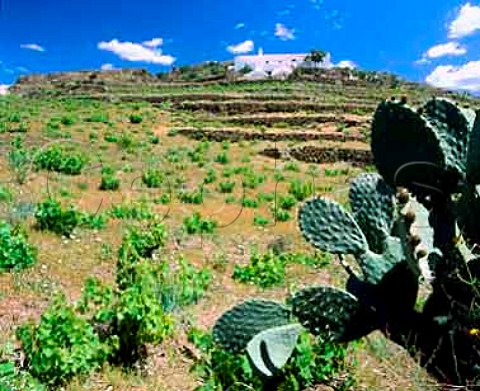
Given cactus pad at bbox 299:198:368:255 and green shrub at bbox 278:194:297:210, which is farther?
green shrub at bbox 278:194:297:210

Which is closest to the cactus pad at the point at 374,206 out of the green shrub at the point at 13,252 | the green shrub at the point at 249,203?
the green shrub at the point at 13,252

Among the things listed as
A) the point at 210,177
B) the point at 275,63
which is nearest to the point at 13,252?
the point at 210,177

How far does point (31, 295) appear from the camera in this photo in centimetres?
509

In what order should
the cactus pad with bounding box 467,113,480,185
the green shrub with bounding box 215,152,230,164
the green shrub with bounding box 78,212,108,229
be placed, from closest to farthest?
the cactus pad with bounding box 467,113,480,185
the green shrub with bounding box 78,212,108,229
the green shrub with bounding box 215,152,230,164

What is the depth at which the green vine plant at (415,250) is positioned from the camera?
3.03 m

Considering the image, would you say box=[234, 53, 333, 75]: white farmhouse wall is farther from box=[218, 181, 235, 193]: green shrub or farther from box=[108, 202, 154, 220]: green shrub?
box=[108, 202, 154, 220]: green shrub

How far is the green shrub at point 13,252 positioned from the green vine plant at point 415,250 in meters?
Answer: 3.28

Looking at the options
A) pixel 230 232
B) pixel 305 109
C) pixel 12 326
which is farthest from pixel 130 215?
pixel 305 109

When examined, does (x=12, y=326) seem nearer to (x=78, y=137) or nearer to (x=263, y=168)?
(x=263, y=168)

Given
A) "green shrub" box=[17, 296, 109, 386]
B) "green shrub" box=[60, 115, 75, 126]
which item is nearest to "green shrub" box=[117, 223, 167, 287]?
"green shrub" box=[17, 296, 109, 386]

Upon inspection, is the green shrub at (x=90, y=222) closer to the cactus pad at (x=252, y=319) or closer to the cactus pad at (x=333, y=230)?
the cactus pad at (x=252, y=319)

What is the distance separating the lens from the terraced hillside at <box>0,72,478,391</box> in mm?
3801

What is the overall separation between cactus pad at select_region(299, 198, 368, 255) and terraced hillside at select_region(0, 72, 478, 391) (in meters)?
0.88

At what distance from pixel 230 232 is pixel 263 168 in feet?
29.3
